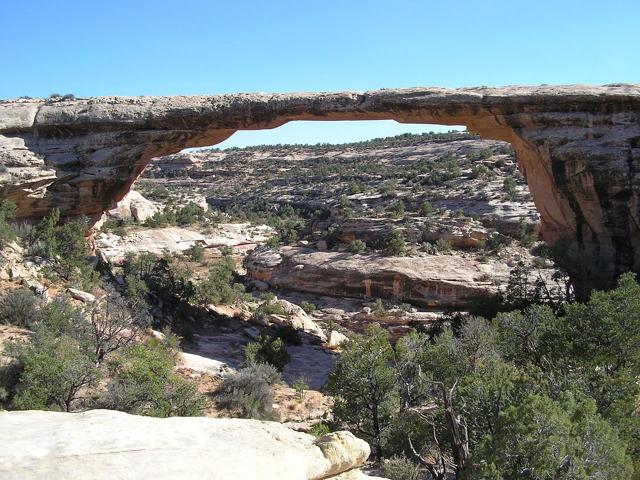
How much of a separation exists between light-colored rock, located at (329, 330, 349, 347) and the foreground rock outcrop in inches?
558

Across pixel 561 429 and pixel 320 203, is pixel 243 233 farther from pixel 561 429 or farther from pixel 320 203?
pixel 561 429

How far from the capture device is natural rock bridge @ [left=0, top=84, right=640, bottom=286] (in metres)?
14.9

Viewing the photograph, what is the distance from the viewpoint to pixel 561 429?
5.42m

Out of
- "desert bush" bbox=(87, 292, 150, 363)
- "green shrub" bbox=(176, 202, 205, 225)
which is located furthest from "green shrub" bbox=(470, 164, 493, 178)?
"desert bush" bbox=(87, 292, 150, 363)

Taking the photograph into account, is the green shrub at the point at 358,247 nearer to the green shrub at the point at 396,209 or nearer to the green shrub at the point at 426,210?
the green shrub at the point at 396,209

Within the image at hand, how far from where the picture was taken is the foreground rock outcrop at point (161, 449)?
140 inches

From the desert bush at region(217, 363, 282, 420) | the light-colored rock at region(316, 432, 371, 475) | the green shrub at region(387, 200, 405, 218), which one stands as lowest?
the desert bush at region(217, 363, 282, 420)

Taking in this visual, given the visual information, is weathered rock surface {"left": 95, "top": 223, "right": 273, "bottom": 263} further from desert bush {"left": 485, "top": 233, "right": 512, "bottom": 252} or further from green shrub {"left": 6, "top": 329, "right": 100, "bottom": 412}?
desert bush {"left": 485, "top": 233, "right": 512, "bottom": 252}

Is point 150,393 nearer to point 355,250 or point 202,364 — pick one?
point 202,364

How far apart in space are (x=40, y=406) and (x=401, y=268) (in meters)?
16.5

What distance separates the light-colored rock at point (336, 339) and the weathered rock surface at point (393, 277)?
11.3 feet

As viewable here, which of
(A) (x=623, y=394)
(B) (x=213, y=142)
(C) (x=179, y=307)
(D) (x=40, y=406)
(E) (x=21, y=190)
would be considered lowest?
(C) (x=179, y=307)

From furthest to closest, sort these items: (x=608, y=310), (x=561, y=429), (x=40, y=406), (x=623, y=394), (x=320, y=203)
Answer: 1. (x=320, y=203)
2. (x=608, y=310)
3. (x=40, y=406)
4. (x=623, y=394)
5. (x=561, y=429)

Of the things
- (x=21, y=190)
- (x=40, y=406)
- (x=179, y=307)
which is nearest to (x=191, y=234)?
(x=179, y=307)
